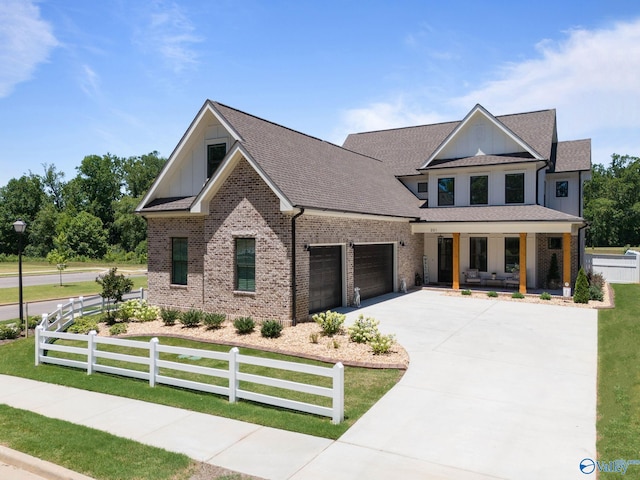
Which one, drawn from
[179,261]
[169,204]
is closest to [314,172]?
[169,204]

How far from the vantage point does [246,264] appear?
1560cm

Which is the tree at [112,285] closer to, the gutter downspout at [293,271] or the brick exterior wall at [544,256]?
the gutter downspout at [293,271]

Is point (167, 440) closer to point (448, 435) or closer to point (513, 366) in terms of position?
point (448, 435)

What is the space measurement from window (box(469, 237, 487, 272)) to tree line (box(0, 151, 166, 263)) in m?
47.5

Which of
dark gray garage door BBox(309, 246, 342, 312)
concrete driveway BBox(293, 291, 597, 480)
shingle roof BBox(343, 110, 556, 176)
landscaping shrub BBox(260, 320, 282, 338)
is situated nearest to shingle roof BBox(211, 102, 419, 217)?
dark gray garage door BBox(309, 246, 342, 312)

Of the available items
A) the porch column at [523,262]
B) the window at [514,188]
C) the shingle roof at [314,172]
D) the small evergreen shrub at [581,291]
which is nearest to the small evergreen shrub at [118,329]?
the shingle roof at [314,172]

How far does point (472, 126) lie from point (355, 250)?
11232mm

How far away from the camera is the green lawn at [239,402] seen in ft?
24.9

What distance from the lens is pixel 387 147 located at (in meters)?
31.8

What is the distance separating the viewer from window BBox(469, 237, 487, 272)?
25.0m

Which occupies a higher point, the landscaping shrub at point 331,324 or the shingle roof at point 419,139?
the shingle roof at point 419,139

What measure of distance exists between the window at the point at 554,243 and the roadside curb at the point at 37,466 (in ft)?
78.4

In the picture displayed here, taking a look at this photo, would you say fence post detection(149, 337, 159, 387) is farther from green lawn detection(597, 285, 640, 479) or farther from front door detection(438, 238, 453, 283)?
front door detection(438, 238, 453, 283)

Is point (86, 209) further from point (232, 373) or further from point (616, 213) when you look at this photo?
point (616, 213)
